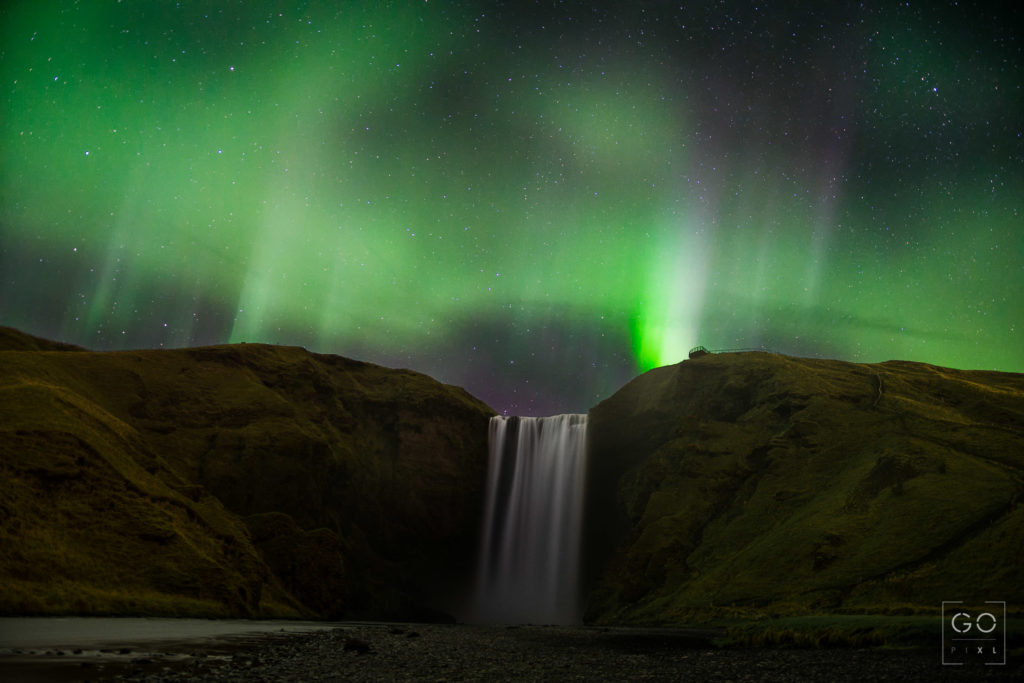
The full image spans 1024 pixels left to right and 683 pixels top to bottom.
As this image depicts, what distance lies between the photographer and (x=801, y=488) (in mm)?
62156

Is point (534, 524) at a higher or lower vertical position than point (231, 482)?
lower

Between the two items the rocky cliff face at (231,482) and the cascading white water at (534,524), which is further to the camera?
the cascading white water at (534,524)

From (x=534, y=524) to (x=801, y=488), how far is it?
3486cm

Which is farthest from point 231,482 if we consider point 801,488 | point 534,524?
point 801,488

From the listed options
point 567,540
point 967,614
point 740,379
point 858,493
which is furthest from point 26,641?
point 740,379

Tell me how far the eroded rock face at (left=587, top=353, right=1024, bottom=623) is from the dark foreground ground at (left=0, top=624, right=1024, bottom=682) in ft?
68.3

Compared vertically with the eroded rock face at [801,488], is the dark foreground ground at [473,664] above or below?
below

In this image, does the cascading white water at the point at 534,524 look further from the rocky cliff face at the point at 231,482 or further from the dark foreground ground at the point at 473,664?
the dark foreground ground at the point at 473,664

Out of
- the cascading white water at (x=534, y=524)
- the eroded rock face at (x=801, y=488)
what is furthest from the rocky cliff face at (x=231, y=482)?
the eroded rock face at (x=801, y=488)

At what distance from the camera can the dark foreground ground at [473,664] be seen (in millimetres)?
15984

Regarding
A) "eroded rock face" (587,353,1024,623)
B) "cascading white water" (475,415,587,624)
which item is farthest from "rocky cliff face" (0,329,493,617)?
"eroded rock face" (587,353,1024,623)

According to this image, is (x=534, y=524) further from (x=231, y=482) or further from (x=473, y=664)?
(x=473, y=664)

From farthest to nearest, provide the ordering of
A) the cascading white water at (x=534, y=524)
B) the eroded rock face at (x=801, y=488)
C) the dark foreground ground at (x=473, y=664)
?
the cascading white water at (x=534, y=524) < the eroded rock face at (x=801, y=488) < the dark foreground ground at (x=473, y=664)

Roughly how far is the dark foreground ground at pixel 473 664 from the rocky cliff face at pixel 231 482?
75.0ft
